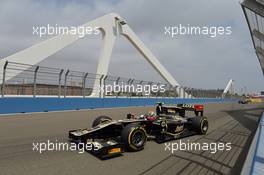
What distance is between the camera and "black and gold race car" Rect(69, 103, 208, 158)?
4339 millimetres

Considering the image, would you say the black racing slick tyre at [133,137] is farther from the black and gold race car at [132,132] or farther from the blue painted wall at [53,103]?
the blue painted wall at [53,103]

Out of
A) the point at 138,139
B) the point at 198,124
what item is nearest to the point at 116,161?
the point at 138,139

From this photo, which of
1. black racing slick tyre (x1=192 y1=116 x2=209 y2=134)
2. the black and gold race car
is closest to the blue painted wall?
the black and gold race car

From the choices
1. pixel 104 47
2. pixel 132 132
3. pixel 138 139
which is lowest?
pixel 138 139

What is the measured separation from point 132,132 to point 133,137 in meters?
0.18

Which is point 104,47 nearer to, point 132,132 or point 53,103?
point 53,103

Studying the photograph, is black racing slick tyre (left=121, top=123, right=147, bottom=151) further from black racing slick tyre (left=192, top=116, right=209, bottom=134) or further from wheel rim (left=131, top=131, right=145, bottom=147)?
black racing slick tyre (left=192, top=116, right=209, bottom=134)

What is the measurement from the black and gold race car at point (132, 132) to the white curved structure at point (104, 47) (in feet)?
34.7

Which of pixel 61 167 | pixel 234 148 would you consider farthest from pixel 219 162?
pixel 61 167

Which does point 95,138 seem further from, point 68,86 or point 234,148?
point 68,86

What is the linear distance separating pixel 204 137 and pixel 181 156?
7.36ft

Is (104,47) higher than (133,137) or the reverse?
higher

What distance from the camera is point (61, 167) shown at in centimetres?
366

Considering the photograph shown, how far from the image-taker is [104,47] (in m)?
29.0
